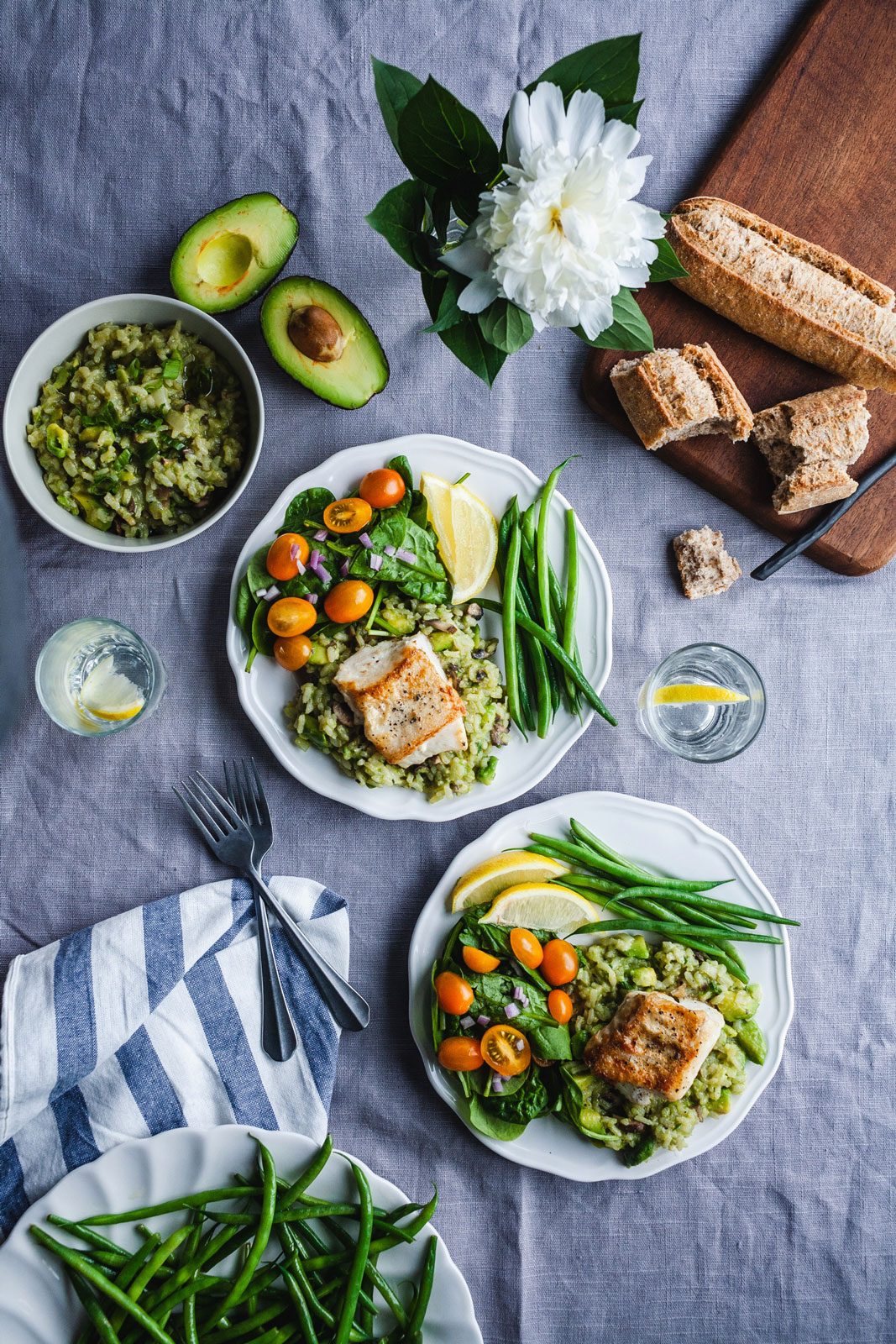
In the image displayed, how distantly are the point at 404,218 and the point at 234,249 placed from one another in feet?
2.09

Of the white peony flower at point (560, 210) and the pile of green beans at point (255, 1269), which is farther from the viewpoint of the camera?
the pile of green beans at point (255, 1269)

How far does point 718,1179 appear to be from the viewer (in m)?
2.55

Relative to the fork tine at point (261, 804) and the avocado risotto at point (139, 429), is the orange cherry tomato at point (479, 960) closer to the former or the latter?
the fork tine at point (261, 804)

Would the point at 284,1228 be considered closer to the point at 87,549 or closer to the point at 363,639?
the point at 363,639

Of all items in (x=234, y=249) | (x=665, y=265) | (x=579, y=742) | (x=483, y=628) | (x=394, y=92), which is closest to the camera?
(x=394, y=92)

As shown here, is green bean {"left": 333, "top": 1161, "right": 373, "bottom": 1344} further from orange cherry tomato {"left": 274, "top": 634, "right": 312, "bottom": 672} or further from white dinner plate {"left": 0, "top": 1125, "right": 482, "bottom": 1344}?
orange cherry tomato {"left": 274, "top": 634, "right": 312, "bottom": 672}

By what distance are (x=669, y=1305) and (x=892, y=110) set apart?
128 inches

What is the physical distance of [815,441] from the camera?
2.31 meters

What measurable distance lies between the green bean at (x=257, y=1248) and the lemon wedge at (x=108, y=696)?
3.92 ft

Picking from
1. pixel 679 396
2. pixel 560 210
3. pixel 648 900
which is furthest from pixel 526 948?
pixel 560 210

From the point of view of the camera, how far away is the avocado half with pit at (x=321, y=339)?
213 centimetres

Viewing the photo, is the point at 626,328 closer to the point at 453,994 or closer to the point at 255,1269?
the point at 453,994

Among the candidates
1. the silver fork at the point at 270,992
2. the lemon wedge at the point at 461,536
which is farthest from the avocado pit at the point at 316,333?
the silver fork at the point at 270,992

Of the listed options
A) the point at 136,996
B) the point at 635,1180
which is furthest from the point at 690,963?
the point at 136,996
